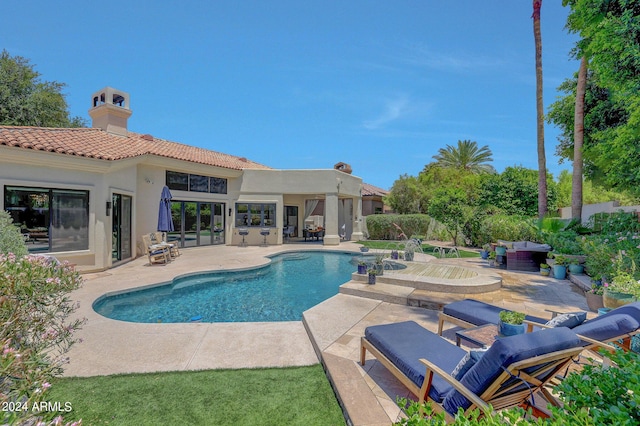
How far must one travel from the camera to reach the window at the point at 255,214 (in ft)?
67.7

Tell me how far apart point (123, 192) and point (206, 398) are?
479 inches

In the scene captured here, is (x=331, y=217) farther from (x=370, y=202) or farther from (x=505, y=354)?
(x=505, y=354)

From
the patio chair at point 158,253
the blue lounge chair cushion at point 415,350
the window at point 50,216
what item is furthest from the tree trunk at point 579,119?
the window at point 50,216

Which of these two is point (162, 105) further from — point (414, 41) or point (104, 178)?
point (414, 41)

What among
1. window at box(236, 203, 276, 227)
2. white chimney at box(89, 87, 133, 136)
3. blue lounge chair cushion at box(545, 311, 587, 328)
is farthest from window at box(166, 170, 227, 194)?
blue lounge chair cushion at box(545, 311, 587, 328)

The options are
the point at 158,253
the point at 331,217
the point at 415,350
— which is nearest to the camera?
the point at 415,350

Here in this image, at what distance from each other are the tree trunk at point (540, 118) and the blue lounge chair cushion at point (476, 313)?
14530 millimetres

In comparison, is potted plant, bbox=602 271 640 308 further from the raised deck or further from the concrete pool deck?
the raised deck

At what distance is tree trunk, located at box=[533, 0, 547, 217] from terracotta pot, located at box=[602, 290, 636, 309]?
12246mm

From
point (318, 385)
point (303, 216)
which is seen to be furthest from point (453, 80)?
point (318, 385)

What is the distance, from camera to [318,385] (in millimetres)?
4160

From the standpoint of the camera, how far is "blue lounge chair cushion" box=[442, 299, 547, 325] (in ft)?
16.8

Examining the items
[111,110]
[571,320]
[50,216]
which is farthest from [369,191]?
[571,320]

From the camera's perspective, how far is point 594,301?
709 cm
